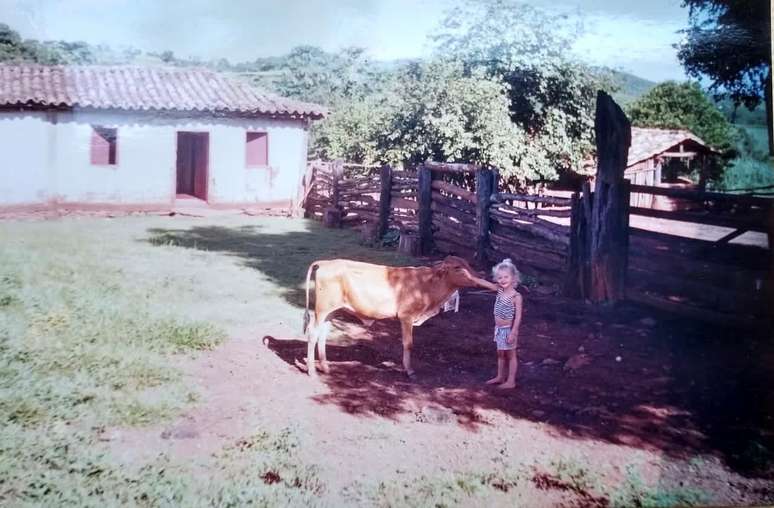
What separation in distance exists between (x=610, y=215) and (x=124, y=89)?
297 cm

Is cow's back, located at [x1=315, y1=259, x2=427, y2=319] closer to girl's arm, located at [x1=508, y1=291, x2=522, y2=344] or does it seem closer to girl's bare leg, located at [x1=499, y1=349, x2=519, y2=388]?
girl's arm, located at [x1=508, y1=291, x2=522, y2=344]

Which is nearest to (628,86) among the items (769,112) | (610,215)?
(769,112)

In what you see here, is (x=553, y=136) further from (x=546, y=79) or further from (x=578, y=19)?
(x=578, y=19)

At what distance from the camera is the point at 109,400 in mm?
2275

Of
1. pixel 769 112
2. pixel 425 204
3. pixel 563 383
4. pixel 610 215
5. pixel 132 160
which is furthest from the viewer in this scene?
pixel 610 215

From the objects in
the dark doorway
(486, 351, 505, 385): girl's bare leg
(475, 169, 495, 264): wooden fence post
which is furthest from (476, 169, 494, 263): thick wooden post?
the dark doorway

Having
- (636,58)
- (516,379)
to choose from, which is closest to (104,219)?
(516,379)

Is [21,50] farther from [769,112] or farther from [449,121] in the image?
[769,112]

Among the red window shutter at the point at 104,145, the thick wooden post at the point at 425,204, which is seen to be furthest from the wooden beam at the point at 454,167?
the red window shutter at the point at 104,145

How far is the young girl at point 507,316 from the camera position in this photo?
2.93 meters

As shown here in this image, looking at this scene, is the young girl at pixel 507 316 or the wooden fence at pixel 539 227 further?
the wooden fence at pixel 539 227

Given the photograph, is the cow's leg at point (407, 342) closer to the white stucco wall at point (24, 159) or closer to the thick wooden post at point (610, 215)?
the thick wooden post at point (610, 215)

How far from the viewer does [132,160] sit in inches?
103

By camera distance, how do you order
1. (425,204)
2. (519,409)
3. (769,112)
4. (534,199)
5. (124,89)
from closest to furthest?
(124,89), (519,409), (769,112), (425,204), (534,199)
